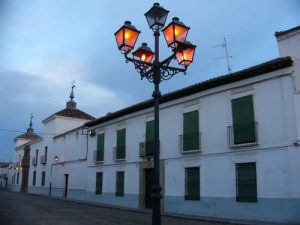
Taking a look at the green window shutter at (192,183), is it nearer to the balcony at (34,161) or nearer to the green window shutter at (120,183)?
the green window shutter at (120,183)

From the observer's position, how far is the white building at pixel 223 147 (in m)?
13.3

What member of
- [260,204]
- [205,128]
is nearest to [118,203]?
[205,128]

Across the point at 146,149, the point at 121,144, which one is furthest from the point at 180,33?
the point at 121,144

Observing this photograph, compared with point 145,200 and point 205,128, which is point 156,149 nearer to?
point 205,128

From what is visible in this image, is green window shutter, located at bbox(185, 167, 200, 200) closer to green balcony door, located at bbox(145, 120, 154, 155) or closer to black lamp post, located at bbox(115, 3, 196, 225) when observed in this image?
green balcony door, located at bbox(145, 120, 154, 155)

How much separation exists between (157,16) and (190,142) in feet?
35.7

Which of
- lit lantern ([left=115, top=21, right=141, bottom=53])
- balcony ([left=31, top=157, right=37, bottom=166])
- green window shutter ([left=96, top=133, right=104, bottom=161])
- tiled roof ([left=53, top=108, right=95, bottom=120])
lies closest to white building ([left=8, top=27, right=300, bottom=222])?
green window shutter ([left=96, top=133, right=104, bottom=161])

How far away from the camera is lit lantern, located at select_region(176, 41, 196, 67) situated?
697cm

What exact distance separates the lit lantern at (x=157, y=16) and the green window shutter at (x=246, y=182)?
910 cm

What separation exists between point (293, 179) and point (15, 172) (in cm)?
4445

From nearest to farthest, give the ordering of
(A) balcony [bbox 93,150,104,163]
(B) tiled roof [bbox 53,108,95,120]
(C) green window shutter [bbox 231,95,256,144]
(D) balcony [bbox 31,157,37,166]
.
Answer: (C) green window shutter [bbox 231,95,256,144] < (A) balcony [bbox 93,150,104,163] < (B) tiled roof [bbox 53,108,95,120] < (D) balcony [bbox 31,157,37,166]

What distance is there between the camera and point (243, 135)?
14.6 meters

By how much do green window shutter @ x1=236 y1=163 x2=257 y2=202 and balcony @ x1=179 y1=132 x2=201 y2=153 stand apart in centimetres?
232

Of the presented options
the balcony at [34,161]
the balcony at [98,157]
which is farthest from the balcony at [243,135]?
the balcony at [34,161]
